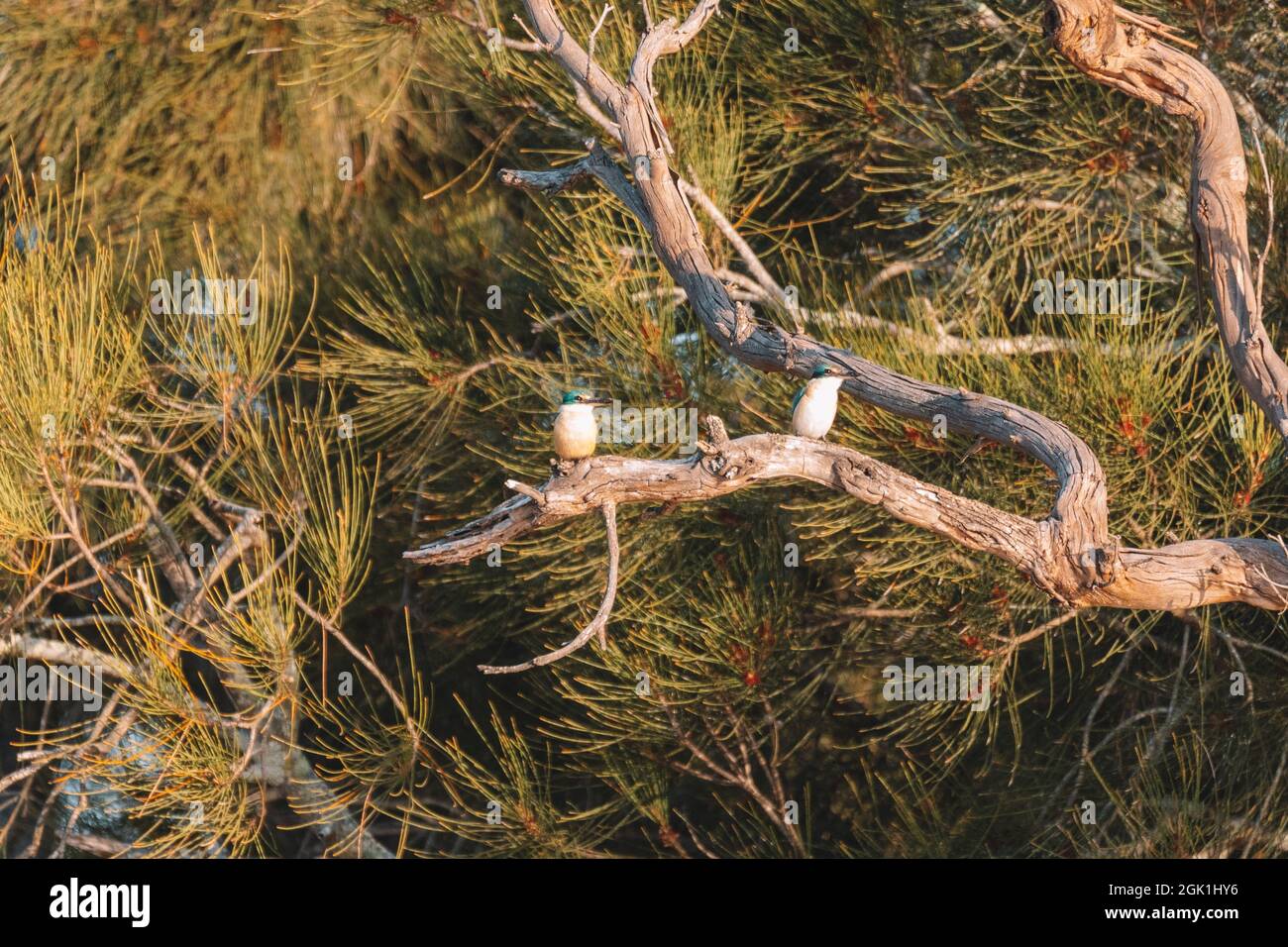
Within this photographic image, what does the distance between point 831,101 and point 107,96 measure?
2.11 metres

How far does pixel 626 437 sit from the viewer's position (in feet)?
10.1

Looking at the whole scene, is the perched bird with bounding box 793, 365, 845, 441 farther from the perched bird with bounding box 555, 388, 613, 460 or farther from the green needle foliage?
the green needle foliage

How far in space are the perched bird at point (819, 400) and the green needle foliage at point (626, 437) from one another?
0.49 meters

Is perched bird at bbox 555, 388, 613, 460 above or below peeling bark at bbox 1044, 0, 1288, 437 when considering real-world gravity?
below

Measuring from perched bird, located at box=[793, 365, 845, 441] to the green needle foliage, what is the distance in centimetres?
49

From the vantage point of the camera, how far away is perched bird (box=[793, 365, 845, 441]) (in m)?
2.19

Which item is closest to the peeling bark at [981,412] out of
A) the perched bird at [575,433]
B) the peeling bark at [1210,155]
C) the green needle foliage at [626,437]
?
the peeling bark at [1210,155]

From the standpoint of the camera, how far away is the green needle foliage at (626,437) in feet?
9.05

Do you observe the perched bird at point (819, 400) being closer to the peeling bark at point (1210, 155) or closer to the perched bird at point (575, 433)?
the perched bird at point (575, 433)

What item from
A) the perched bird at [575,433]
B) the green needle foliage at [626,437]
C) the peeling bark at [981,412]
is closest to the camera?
the peeling bark at [981,412]

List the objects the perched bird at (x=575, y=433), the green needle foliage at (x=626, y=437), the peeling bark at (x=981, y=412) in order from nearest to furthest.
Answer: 1. the peeling bark at (x=981, y=412)
2. the perched bird at (x=575, y=433)
3. the green needle foliage at (x=626, y=437)

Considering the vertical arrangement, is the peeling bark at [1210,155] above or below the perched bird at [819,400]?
above

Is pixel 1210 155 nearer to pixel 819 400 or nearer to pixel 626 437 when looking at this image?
pixel 819 400

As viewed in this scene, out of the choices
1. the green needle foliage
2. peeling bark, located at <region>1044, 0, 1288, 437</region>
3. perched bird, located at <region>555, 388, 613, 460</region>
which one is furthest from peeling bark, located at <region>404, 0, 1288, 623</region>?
→ the green needle foliage
